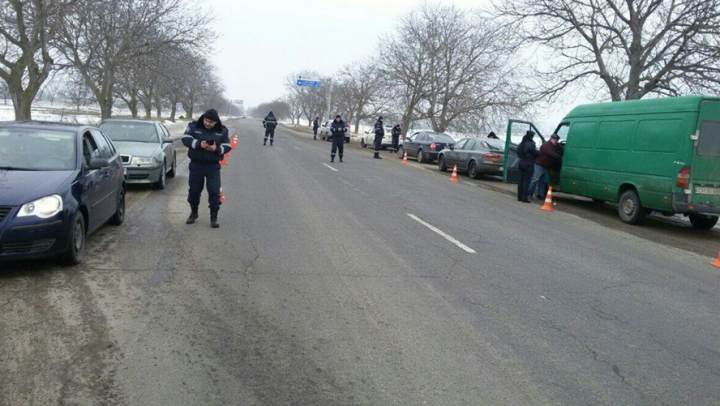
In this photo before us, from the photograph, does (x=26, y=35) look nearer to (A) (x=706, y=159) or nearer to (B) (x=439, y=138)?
(B) (x=439, y=138)

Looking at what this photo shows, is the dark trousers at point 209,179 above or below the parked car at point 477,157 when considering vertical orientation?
below

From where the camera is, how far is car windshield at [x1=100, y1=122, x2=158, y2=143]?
1230 cm

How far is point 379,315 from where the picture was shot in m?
4.79

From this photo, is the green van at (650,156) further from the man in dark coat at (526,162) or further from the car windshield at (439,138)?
the car windshield at (439,138)

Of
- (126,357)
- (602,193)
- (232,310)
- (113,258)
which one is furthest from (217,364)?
(602,193)

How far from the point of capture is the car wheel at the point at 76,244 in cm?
551

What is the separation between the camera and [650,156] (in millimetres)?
10727

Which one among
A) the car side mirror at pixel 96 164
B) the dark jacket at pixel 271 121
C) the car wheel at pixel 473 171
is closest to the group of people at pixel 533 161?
the car wheel at pixel 473 171

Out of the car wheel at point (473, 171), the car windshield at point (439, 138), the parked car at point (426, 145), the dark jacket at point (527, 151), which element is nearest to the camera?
the dark jacket at point (527, 151)

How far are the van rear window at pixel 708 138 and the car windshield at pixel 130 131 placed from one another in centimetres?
1107

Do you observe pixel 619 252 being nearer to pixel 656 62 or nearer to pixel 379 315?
pixel 379 315

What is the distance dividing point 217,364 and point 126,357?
62 cm

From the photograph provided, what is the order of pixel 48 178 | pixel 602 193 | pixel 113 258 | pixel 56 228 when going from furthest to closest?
pixel 602 193
pixel 113 258
pixel 48 178
pixel 56 228

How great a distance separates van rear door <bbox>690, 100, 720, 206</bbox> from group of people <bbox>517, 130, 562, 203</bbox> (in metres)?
3.74
